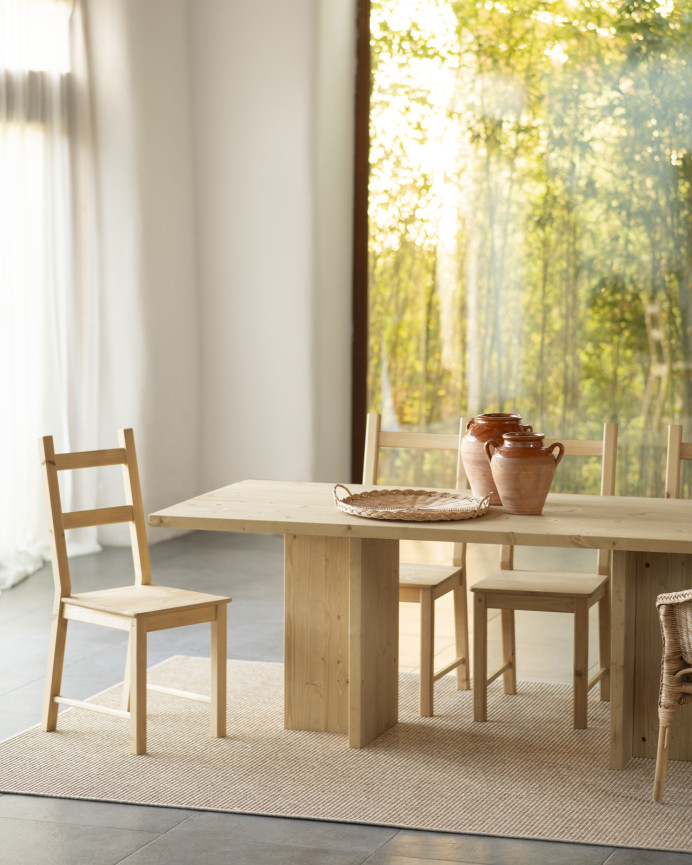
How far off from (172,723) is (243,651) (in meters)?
0.81

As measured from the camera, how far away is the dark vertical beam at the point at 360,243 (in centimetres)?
654

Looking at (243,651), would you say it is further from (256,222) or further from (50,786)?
(256,222)

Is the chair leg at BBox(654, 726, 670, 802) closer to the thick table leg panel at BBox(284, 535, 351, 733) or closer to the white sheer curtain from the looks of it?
the thick table leg panel at BBox(284, 535, 351, 733)

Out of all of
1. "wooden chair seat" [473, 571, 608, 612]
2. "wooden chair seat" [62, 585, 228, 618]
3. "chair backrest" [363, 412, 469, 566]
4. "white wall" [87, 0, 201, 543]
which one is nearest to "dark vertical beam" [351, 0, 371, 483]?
"white wall" [87, 0, 201, 543]

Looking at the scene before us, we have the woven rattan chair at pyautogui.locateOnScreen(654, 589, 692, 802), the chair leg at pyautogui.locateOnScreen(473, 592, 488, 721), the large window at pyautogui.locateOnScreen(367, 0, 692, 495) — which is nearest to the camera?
the woven rattan chair at pyautogui.locateOnScreen(654, 589, 692, 802)

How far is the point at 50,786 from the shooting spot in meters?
2.81

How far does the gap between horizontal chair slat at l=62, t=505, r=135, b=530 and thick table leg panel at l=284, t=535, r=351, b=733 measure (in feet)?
1.54

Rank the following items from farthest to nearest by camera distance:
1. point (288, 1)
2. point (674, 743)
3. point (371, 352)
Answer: point (371, 352) → point (288, 1) → point (674, 743)

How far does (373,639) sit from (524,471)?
2.03 feet

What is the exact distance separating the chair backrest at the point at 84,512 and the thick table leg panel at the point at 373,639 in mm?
631

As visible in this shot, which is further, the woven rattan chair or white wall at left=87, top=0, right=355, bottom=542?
white wall at left=87, top=0, right=355, bottom=542

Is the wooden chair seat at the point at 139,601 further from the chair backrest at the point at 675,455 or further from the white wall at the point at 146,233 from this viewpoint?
the white wall at the point at 146,233

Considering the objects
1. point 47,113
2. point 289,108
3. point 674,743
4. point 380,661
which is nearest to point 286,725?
point 380,661

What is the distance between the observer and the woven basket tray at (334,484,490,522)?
288 centimetres
